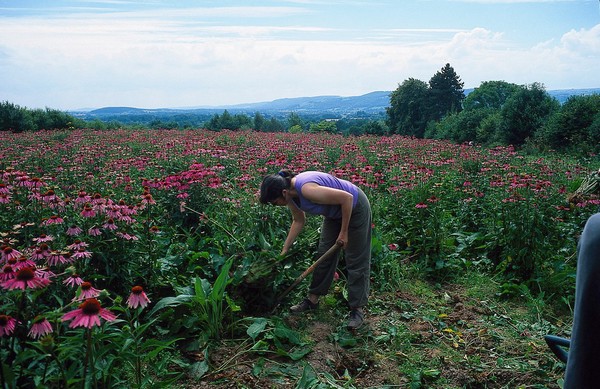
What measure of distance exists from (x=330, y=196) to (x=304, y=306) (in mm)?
1262

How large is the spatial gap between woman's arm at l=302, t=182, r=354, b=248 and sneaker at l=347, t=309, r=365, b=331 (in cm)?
95

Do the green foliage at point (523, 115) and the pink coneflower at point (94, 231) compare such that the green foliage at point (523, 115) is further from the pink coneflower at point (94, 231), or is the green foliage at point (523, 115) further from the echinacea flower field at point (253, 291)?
the pink coneflower at point (94, 231)

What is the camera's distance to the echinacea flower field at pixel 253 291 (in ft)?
8.34

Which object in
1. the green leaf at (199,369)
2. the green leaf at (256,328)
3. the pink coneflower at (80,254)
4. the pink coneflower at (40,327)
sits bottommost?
the green leaf at (199,369)

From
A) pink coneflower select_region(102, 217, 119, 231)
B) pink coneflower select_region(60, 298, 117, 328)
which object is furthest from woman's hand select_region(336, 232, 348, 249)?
pink coneflower select_region(60, 298, 117, 328)

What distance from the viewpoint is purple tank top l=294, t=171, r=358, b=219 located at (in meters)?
3.72

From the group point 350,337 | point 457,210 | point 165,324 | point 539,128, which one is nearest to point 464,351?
point 350,337

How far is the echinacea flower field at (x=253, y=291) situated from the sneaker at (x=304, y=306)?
84 mm

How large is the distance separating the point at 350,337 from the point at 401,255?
1979 millimetres

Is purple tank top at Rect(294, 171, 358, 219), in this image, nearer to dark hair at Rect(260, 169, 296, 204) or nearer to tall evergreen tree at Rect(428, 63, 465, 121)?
dark hair at Rect(260, 169, 296, 204)

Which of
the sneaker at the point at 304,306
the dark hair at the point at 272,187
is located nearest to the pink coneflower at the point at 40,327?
the dark hair at the point at 272,187

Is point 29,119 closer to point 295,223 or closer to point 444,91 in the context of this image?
point 295,223

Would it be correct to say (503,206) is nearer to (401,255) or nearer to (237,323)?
(401,255)

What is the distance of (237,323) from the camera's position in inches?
150
